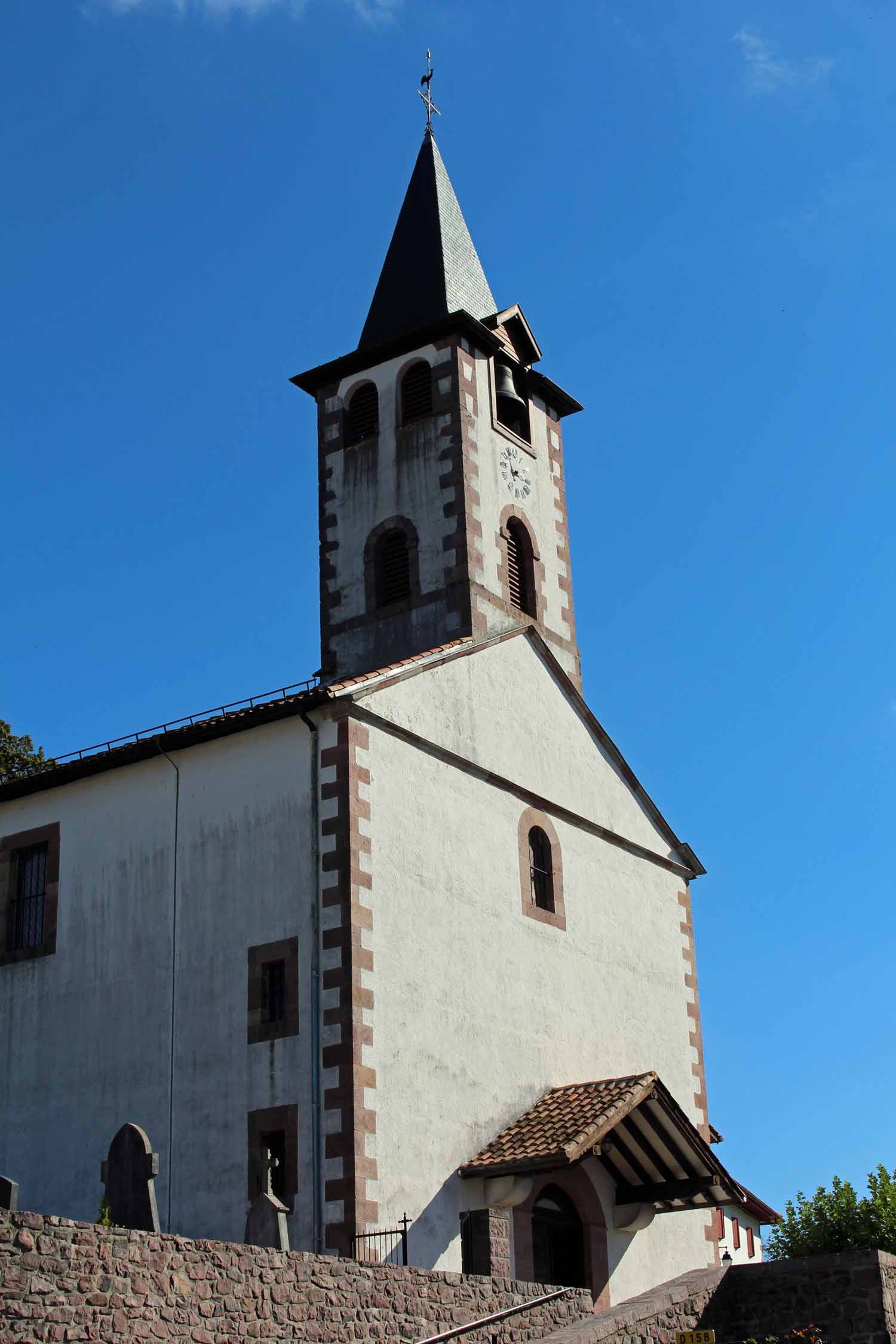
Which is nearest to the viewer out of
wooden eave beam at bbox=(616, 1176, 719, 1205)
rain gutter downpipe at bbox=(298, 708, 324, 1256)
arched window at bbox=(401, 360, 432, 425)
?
rain gutter downpipe at bbox=(298, 708, 324, 1256)

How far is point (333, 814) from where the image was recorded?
21453 mm

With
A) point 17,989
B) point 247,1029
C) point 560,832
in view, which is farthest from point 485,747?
point 17,989

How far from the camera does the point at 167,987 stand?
22016 millimetres

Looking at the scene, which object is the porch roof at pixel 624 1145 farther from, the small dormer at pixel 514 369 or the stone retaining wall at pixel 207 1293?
the small dormer at pixel 514 369

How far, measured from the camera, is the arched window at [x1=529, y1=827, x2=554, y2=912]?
25.1 meters

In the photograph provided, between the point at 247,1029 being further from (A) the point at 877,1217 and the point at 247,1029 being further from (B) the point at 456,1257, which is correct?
(A) the point at 877,1217

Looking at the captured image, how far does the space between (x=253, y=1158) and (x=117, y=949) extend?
3741mm

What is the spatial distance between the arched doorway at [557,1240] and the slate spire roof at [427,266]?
1458 cm

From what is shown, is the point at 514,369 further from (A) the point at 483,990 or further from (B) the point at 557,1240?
(B) the point at 557,1240

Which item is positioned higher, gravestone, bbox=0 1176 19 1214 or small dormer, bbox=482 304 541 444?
small dormer, bbox=482 304 541 444

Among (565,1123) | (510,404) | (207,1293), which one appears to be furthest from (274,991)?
(510,404)

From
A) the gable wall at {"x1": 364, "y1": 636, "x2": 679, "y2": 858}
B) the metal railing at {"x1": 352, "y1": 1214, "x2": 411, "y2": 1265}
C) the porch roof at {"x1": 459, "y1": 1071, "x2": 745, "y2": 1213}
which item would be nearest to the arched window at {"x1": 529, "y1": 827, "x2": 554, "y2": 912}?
the gable wall at {"x1": 364, "y1": 636, "x2": 679, "y2": 858}

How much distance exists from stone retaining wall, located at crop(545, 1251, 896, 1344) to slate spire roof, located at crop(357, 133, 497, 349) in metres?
16.3

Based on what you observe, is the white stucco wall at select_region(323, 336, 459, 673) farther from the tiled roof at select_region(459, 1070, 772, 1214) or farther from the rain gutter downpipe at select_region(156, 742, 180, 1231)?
the tiled roof at select_region(459, 1070, 772, 1214)
